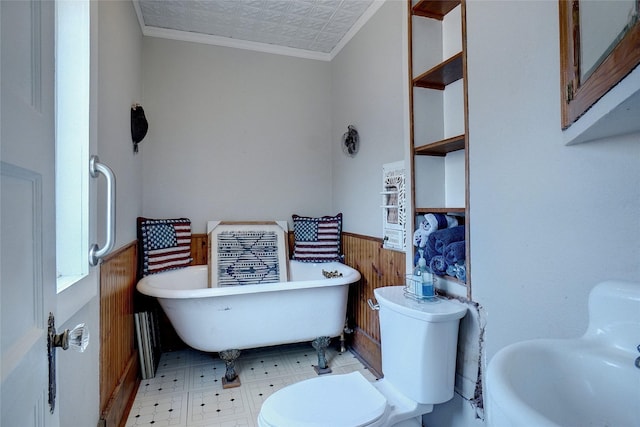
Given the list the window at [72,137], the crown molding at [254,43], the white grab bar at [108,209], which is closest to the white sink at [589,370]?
the white grab bar at [108,209]

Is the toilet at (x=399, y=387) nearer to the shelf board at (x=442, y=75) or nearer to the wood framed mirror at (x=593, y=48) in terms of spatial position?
the wood framed mirror at (x=593, y=48)

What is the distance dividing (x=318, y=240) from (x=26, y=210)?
7.97ft

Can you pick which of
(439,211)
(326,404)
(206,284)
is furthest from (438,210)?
(206,284)

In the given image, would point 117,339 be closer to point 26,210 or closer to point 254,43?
point 26,210

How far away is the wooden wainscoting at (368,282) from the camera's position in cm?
218

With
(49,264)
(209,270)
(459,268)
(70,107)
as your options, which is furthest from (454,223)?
(209,270)

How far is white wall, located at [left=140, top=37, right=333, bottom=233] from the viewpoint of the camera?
280cm

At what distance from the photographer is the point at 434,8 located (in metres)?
1.68

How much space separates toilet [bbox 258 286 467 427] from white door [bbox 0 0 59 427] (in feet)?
2.66

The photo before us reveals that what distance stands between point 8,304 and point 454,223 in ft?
5.13

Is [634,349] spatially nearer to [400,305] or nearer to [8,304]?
[400,305]

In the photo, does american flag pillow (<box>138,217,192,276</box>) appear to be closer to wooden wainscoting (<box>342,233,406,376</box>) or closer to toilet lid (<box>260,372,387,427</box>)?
wooden wainscoting (<box>342,233,406,376</box>)

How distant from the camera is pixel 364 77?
259 cm

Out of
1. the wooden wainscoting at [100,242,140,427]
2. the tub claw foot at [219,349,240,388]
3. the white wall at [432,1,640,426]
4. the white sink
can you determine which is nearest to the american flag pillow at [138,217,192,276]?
the wooden wainscoting at [100,242,140,427]
